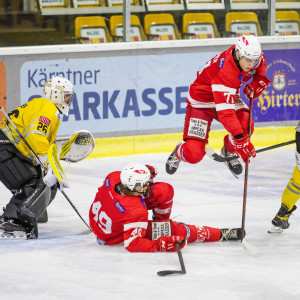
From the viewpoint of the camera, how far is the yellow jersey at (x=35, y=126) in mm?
5910

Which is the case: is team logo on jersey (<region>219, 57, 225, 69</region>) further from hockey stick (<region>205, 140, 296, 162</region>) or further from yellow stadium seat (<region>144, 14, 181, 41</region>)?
yellow stadium seat (<region>144, 14, 181, 41</region>)

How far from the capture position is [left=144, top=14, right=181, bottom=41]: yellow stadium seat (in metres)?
9.10

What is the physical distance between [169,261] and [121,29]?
4.03 m

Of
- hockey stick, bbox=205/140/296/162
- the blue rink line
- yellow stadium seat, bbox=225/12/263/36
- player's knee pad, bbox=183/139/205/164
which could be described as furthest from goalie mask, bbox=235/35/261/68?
yellow stadium seat, bbox=225/12/263/36

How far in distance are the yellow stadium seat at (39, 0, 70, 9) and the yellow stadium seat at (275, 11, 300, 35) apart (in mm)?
2359

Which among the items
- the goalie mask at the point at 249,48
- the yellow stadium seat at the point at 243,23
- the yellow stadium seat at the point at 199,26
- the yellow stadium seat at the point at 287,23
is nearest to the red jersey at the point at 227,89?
the goalie mask at the point at 249,48

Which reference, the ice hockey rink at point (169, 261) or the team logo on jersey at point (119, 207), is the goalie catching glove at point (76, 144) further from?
the team logo on jersey at point (119, 207)

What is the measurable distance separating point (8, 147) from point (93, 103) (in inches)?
105

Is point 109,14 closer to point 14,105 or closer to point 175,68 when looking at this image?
point 175,68

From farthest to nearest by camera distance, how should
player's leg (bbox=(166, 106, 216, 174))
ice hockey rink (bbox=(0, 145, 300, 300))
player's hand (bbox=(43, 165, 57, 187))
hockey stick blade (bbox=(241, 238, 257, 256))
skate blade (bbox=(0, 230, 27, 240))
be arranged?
player's leg (bbox=(166, 106, 216, 174)), skate blade (bbox=(0, 230, 27, 240)), player's hand (bbox=(43, 165, 57, 187)), hockey stick blade (bbox=(241, 238, 257, 256)), ice hockey rink (bbox=(0, 145, 300, 300))

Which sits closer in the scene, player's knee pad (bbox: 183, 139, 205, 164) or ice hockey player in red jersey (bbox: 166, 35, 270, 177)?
ice hockey player in red jersey (bbox: 166, 35, 270, 177)

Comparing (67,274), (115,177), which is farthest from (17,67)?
(67,274)

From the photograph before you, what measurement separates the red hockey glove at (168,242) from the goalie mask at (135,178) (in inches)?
12.5

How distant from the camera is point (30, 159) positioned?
20.2 ft
